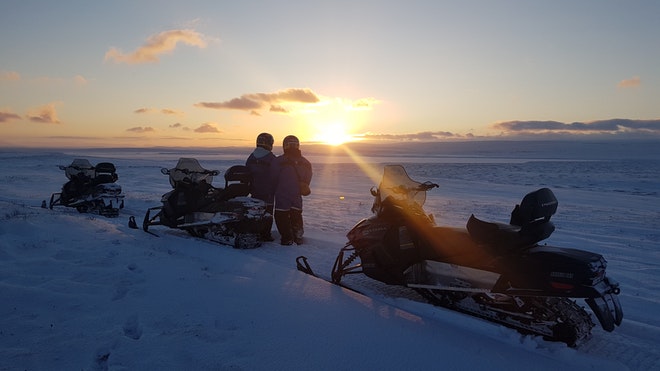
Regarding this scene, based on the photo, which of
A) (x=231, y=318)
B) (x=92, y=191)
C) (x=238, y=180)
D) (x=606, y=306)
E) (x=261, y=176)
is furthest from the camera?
(x=92, y=191)

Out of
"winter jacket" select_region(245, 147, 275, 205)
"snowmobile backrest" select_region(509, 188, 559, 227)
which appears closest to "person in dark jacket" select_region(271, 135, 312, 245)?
"winter jacket" select_region(245, 147, 275, 205)

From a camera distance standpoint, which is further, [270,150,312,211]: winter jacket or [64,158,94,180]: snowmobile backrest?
[64,158,94,180]: snowmobile backrest

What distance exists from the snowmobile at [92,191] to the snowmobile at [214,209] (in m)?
2.53

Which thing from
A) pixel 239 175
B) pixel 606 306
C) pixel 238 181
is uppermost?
pixel 239 175

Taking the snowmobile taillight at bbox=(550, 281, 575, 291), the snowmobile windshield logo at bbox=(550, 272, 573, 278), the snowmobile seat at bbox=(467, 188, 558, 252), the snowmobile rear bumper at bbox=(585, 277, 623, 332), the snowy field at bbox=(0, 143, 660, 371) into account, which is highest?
the snowmobile seat at bbox=(467, 188, 558, 252)

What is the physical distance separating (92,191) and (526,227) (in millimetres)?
10018

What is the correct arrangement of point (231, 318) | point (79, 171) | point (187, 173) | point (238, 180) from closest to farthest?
point (231, 318), point (238, 180), point (187, 173), point (79, 171)

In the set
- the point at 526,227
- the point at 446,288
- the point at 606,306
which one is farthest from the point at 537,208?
the point at 446,288

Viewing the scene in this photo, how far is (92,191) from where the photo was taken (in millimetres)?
10227

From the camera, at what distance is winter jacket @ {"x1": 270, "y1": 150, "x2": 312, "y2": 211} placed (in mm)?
7293

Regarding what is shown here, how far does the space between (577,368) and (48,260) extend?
510 cm

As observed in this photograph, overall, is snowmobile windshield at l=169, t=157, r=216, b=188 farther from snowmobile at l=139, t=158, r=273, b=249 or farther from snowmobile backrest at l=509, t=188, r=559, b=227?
snowmobile backrest at l=509, t=188, r=559, b=227

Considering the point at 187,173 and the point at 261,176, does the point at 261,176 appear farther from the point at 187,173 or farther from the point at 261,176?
the point at 187,173

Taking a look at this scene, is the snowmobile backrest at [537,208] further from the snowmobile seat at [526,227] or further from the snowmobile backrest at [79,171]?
the snowmobile backrest at [79,171]
